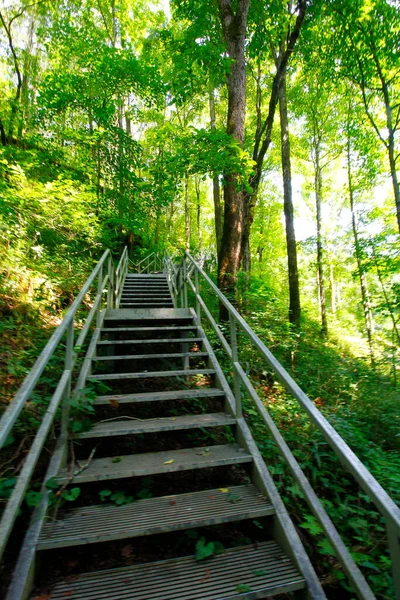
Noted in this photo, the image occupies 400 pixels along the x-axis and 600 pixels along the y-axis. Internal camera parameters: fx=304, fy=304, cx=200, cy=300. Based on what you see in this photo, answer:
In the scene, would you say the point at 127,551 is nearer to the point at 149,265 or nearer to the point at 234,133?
the point at 234,133

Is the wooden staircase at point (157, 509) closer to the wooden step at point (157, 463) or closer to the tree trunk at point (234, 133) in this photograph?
the wooden step at point (157, 463)

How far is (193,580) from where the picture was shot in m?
1.48

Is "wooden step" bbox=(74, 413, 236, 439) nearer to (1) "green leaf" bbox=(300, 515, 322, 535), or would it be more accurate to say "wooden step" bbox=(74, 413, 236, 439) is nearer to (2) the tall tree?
(1) "green leaf" bbox=(300, 515, 322, 535)

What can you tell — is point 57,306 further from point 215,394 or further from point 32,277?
point 215,394

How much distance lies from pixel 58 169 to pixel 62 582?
8.42 meters

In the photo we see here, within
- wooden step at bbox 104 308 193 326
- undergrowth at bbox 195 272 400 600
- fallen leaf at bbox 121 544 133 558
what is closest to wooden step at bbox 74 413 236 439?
undergrowth at bbox 195 272 400 600

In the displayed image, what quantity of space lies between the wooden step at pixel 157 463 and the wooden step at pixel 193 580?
0.47m

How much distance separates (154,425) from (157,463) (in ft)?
1.08

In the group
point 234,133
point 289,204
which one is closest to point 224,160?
point 234,133

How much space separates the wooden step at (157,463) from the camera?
1.90 metres

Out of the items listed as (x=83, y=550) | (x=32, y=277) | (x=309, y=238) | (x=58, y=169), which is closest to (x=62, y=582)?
(x=83, y=550)

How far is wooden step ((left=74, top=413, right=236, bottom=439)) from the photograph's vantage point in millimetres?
2223

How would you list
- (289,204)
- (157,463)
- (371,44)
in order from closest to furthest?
1. (157,463)
2. (371,44)
3. (289,204)

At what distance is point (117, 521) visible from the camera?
1.69 meters
